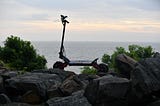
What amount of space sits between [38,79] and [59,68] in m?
3.24

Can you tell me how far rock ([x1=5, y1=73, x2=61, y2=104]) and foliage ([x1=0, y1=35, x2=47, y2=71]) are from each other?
10.2 meters

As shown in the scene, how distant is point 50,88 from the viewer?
1232 centimetres

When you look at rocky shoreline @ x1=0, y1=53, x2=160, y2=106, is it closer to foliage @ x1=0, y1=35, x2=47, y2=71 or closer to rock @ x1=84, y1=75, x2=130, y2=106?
rock @ x1=84, y1=75, x2=130, y2=106

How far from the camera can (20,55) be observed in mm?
24125

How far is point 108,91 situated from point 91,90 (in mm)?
547

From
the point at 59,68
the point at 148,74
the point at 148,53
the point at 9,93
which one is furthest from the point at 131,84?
the point at 148,53

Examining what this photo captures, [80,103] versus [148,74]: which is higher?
[148,74]

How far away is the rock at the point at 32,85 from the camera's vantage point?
39.5 ft

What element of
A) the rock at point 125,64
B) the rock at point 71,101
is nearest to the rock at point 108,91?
the rock at point 71,101

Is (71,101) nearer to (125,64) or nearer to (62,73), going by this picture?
(125,64)

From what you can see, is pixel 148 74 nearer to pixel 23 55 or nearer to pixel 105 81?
pixel 105 81

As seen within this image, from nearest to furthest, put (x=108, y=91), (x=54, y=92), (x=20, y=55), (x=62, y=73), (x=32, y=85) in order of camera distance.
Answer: (x=108, y=91)
(x=54, y=92)
(x=32, y=85)
(x=62, y=73)
(x=20, y=55)

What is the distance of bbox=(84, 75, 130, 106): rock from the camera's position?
10.7m

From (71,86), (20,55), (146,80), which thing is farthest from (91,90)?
(20,55)
